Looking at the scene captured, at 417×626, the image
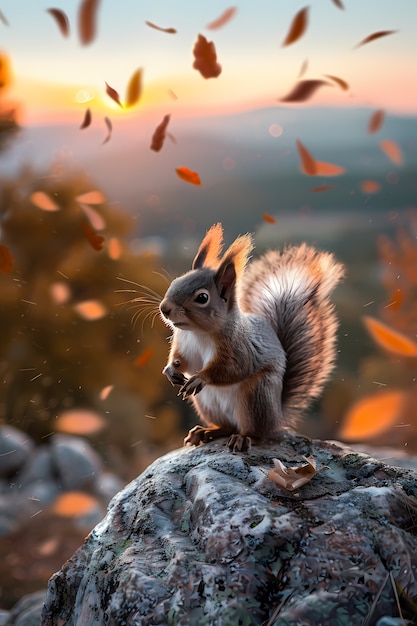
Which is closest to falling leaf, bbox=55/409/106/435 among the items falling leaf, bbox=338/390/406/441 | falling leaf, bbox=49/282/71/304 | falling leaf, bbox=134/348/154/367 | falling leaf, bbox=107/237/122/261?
falling leaf, bbox=134/348/154/367

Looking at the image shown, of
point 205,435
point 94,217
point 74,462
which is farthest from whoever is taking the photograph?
point 74,462

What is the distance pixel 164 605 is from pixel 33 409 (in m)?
2.32

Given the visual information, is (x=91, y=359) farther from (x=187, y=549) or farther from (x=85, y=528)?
(x=187, y=549)

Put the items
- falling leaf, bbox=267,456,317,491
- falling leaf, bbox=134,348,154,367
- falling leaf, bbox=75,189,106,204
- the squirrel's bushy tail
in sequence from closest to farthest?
falling leaf, bbox=267,456,317,491, the squirrel's bushy tail, falling leaf, bbox=134,348,154,367, falling leaf, bbox=75,189,106,204

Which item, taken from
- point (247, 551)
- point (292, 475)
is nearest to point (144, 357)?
point (292, 475)

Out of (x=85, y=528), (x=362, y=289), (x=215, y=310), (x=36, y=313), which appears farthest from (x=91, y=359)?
(x=215, y=310)

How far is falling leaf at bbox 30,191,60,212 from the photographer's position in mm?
3178

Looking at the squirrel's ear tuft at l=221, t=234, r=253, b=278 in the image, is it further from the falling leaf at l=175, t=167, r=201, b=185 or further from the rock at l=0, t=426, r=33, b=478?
the rock at l=0, t=426, r=33, b=478

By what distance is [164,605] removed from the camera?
1103 mm

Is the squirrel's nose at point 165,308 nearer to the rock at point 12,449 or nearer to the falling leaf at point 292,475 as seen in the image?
the falling leaf at point 292,475

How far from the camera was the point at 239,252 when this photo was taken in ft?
4.76

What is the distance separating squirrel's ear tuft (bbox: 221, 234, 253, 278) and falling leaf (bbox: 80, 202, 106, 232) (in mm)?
1741

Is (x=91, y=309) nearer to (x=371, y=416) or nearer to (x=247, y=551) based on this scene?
Answer: (x=371, y=416)

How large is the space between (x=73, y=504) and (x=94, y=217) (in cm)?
125
